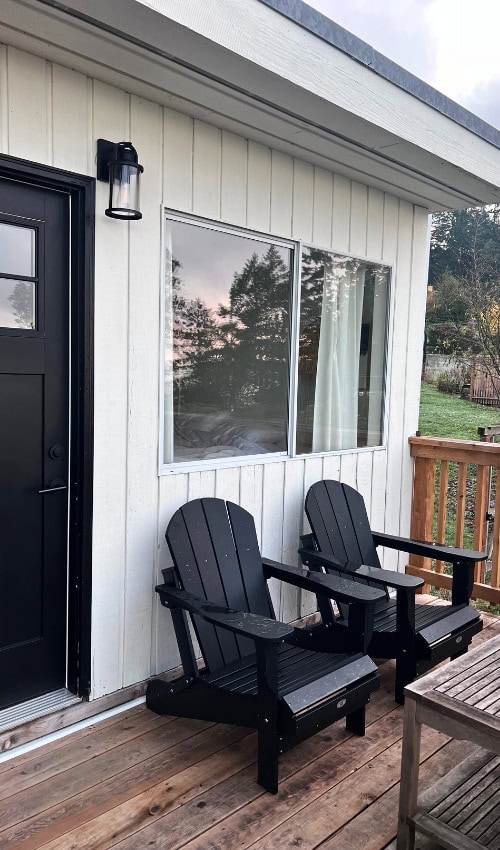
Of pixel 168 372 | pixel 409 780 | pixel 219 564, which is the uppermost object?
pixel 168 372

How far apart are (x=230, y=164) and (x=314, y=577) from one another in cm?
190

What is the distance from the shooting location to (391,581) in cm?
282

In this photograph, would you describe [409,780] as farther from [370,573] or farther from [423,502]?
[423,502]

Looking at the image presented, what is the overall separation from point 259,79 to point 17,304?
1203 millimetres

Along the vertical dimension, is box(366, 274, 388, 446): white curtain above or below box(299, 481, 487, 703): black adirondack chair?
above

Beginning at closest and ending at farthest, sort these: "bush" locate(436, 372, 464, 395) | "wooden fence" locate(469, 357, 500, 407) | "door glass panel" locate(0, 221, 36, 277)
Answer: "door glass panel" locate(0, 221, 36, 277), "wooden fence" locate(469, 357, 500, 407), "bush" locate(436, 372, 464, 395)

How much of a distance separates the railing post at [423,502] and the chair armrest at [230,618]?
2162 millimetres

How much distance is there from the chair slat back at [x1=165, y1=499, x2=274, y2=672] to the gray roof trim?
6.19ft

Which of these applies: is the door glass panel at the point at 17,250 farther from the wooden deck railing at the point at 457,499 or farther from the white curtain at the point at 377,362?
the wooden deck railing at the point at 457,499

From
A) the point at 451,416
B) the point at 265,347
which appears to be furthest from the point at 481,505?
the point at 451,416

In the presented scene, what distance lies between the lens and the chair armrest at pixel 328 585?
99.4 inches

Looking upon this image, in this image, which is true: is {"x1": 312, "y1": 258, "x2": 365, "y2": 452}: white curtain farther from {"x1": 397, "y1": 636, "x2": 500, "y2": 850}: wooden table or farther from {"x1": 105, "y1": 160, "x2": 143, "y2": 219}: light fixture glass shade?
{"x1": 397, "y1": 636, "x2": 500, "y2": 850}: wooden table

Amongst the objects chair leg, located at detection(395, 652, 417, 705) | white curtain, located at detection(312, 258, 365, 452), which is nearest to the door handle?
white curtain, located at detection(312, 258, 365, 452)

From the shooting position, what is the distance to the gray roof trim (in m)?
2.23
